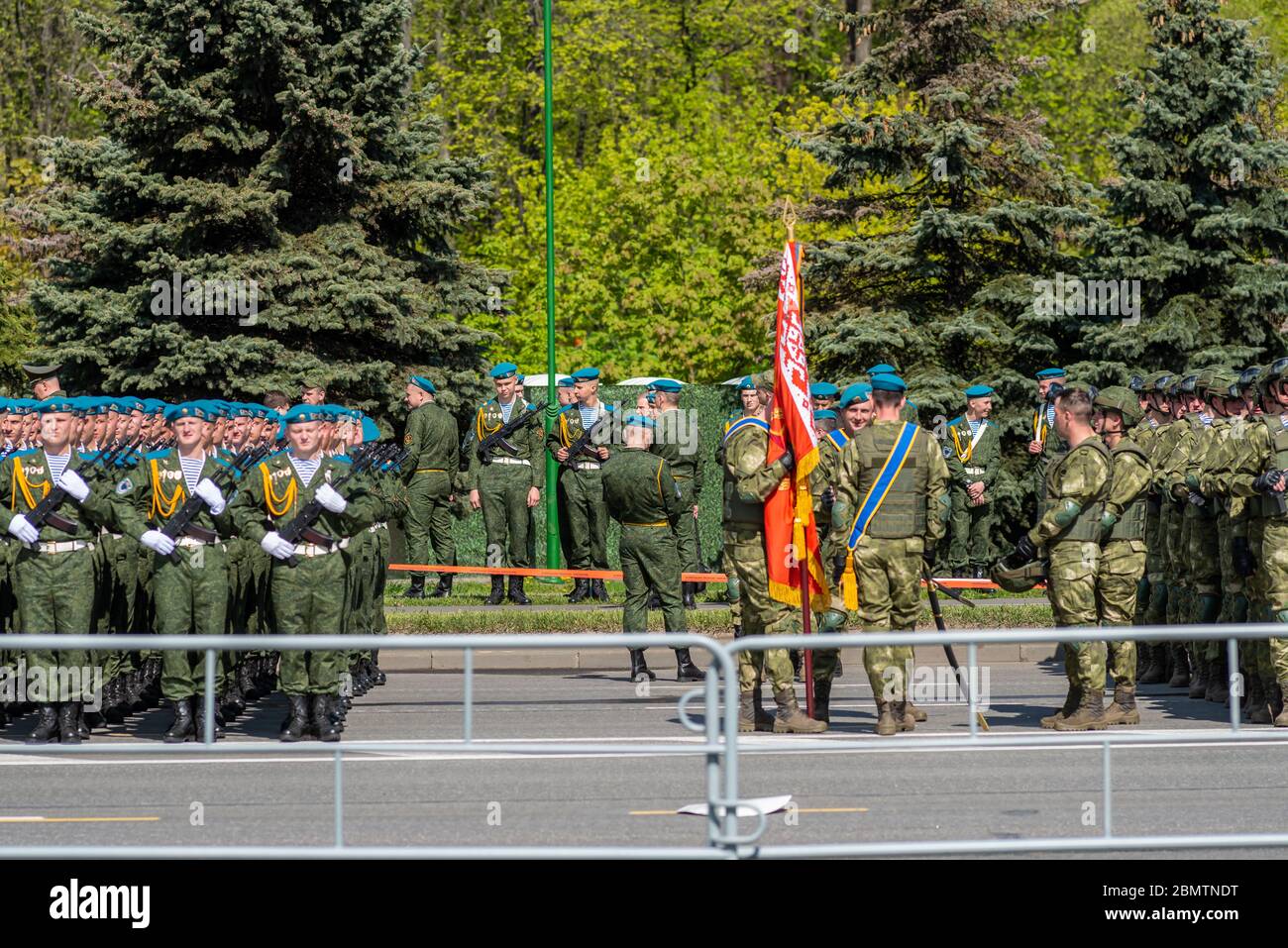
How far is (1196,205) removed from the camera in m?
26.6

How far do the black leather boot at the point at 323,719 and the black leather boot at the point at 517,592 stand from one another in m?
8.29

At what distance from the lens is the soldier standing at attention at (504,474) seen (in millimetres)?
22047

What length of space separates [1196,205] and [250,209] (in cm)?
1248

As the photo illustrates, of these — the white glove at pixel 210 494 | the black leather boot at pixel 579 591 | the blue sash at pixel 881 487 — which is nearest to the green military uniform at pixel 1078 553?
the blue sash at pixel 881 487

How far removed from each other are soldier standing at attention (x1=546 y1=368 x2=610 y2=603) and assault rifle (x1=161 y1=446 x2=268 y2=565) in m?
7.57

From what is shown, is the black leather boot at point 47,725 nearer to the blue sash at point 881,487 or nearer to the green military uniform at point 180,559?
the green military uniform at point 180,559

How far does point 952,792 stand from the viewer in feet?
34.6

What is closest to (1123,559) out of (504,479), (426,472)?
(504,479)

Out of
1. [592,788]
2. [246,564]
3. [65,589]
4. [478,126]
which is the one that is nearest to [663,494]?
[246,564]

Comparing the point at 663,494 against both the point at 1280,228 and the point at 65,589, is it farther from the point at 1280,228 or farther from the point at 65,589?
the point at 1280,228

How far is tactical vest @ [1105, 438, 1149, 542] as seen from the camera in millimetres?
13695

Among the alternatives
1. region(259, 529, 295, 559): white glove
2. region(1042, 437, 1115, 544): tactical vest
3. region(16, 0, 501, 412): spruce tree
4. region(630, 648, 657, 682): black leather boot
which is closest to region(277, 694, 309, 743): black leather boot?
region(259, 529, 295, 559): white glove

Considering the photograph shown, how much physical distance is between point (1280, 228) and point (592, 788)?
19.3m
